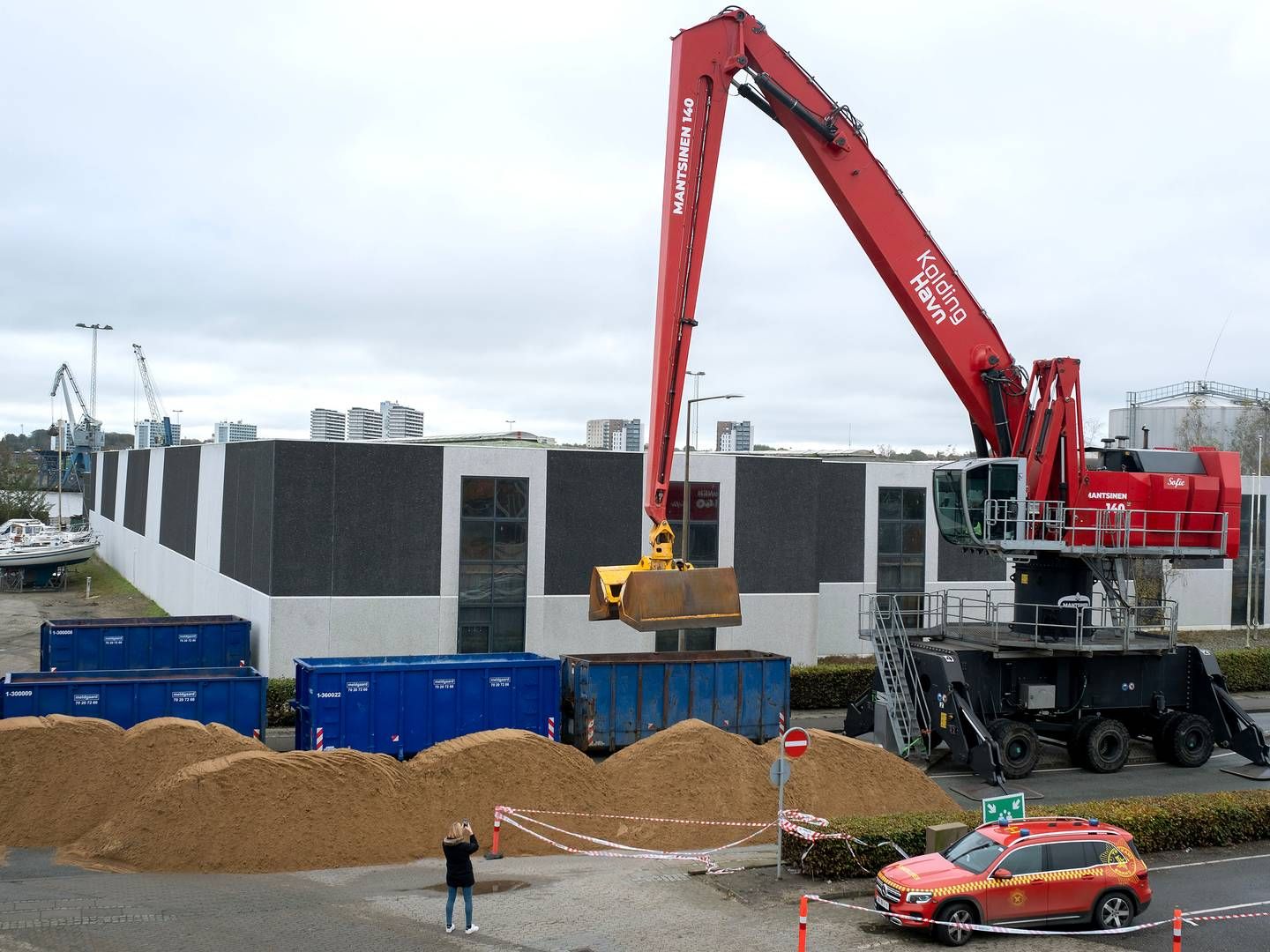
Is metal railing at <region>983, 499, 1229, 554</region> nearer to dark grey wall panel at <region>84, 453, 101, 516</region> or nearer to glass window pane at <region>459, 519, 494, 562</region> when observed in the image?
glass window pane at <region>459, 519, 494, 562</region>

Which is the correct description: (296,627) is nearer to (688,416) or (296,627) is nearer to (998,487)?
(688,416)

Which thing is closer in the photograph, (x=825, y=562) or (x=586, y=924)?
(x=586, y=924)

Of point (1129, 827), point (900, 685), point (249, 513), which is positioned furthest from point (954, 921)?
point (249, 513)

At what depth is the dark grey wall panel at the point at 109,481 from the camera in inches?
2901

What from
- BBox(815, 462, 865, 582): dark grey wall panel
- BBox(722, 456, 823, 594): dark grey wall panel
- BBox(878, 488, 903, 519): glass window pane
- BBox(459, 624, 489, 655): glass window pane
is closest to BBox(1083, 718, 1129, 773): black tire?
BBox(722, 456, 823, 594): dark grey wall panel

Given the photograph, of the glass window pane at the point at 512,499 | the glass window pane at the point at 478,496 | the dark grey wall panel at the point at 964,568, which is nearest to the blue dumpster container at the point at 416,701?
the glass window pane at the point at 478,496

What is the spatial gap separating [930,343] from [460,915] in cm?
1656

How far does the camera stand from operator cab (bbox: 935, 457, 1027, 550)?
24875mm

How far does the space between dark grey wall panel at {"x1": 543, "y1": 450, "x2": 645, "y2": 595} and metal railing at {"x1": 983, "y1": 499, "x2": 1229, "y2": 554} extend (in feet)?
39.0

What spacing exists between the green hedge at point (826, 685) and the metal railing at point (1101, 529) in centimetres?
822

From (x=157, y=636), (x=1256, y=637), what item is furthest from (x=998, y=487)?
(x=1256, y=637)

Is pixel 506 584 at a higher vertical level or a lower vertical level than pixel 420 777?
higher

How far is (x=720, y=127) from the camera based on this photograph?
70.1 ft

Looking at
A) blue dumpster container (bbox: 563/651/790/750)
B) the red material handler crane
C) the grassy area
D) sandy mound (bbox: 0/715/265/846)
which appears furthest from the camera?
the grassy area
